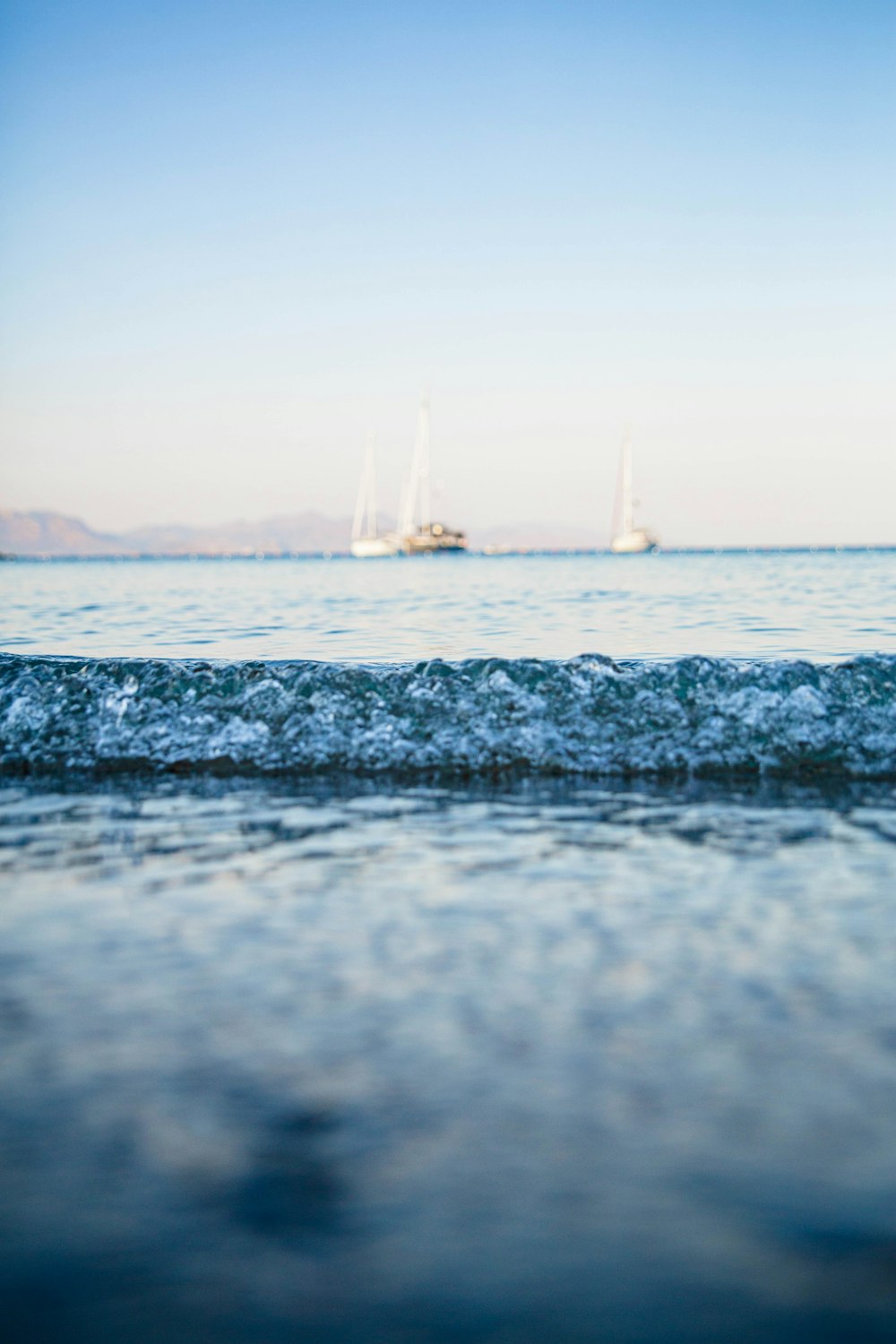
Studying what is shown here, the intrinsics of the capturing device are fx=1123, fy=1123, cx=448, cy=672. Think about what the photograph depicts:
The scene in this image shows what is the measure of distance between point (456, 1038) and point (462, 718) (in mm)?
4837

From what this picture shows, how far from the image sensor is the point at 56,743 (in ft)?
25.7

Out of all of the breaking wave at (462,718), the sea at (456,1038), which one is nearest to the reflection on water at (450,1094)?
the sea at (456,1038)

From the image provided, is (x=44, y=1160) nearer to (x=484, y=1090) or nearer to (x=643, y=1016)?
(x=484, y=1090)

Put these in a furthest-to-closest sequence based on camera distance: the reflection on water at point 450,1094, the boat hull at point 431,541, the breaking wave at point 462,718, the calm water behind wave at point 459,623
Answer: the boat hull at point 431,541
the calm water behind wave at point 459,623
the breaking wave at point 462,718
the reflection on water at point 450,1094

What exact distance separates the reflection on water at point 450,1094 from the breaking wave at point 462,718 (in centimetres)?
240

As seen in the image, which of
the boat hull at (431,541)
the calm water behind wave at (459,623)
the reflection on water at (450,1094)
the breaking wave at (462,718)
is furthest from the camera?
the boat hull at (431,541)

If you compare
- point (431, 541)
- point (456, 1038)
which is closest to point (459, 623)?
point (456, 1038)

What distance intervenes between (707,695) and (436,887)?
4.05 metres

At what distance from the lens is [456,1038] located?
Answer: 9.66ft

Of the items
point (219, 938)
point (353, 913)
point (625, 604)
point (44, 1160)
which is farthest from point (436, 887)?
point (625, 604)

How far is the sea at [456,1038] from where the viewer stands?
76.9 inches

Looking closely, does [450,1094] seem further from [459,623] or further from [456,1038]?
[459,623]

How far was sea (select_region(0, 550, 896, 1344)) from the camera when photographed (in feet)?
6.40

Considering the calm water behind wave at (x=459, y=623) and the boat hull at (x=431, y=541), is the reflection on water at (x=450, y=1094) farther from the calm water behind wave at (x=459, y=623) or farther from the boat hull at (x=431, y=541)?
the boat hull at (x=431, y=541)
